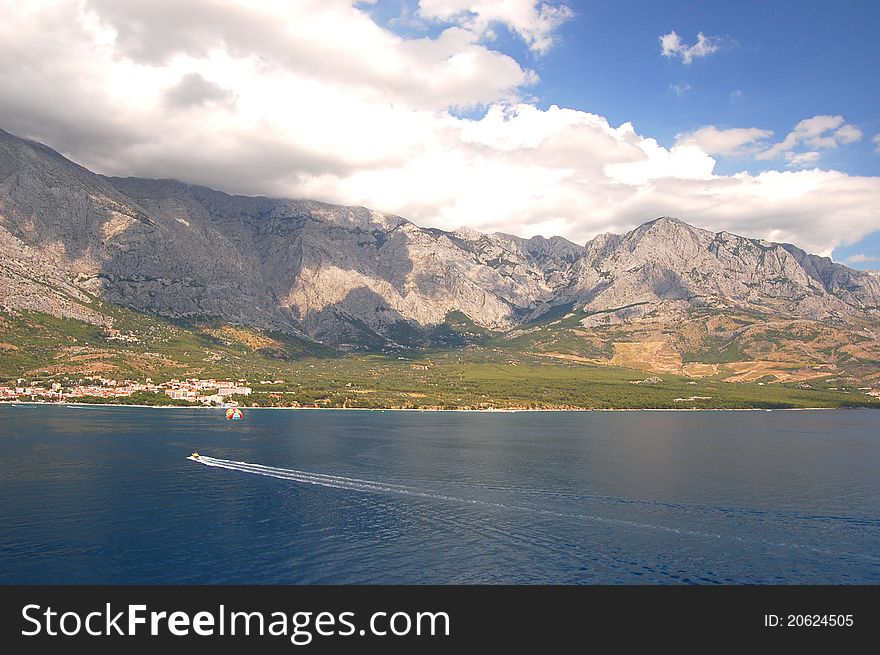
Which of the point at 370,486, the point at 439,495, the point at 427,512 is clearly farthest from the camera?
the point at 370,486

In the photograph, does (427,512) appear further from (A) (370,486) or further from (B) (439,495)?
(A) (370,486)

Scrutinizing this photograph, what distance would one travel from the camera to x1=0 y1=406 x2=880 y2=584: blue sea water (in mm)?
51688

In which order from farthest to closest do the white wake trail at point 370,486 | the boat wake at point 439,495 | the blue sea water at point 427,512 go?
the white wake trail at point 370,486 < the boat wake at point 439,495 < the blue sea water at point 427,512

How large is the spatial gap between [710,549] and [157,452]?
96363 mm

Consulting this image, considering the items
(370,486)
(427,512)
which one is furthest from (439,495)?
(370,486)

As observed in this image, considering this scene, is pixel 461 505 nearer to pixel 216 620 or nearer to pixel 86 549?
pixel 86 549

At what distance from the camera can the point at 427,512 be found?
7119 centimetres

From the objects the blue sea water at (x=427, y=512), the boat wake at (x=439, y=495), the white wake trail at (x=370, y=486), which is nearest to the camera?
the blue sea water at (x=427, y=512)

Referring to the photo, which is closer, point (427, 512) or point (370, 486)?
point (427, 512)

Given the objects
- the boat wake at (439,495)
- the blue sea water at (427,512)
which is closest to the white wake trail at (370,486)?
the boat wake at (439,495)

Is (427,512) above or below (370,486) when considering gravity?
above

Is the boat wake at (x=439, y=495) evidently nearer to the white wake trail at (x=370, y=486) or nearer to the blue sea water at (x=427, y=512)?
the white wake trail at (x=370, y=486)

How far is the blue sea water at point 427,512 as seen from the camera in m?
51.7

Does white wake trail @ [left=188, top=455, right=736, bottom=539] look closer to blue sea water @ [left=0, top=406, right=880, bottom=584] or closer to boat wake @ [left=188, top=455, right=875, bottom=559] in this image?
boat wake @ [left=188, top=455, right=875, bottom=559]
